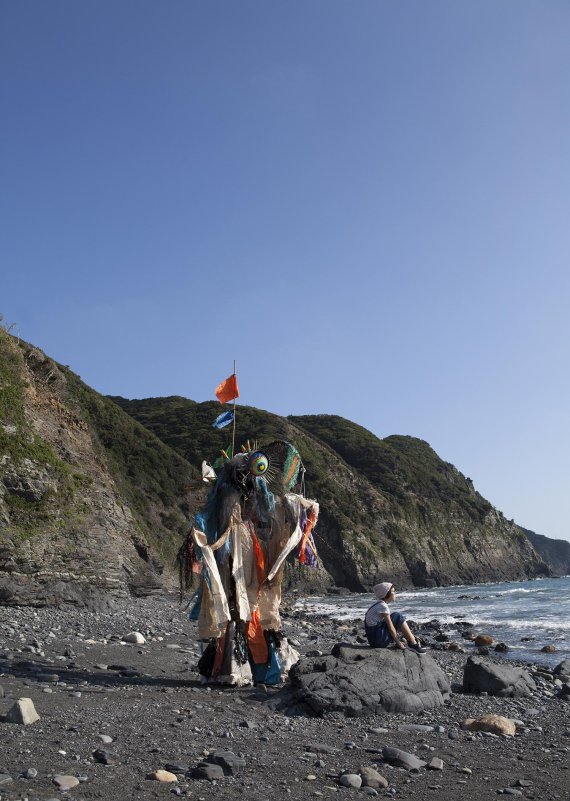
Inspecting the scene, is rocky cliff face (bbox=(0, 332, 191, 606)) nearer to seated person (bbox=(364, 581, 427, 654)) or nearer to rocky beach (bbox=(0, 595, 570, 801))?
rocky beach (bbox=(0, 595, 570, 801))

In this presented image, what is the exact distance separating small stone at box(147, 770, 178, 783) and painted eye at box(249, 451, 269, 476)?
6580 mm

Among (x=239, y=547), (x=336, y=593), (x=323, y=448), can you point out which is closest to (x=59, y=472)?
(x=239, y=547)

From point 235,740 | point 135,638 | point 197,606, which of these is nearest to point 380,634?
point 197,606

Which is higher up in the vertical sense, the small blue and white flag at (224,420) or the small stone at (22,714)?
the small blue and white flag at (224,420)

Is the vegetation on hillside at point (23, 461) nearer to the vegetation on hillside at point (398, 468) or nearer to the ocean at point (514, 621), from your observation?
the ocean at point (514, 621)

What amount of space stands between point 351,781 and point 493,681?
6380 millimetres

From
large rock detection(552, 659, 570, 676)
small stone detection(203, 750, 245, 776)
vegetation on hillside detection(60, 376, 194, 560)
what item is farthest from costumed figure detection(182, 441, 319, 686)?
vegetation on hillside detection(60, 376, 194, 560)

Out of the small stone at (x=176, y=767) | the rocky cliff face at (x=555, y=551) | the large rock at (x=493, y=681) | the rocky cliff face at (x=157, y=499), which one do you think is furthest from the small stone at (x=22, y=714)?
the rocky cliff face at (x=555, y=551)

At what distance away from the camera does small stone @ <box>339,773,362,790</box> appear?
604 cm

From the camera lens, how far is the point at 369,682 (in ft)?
30.9

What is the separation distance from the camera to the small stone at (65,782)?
5277 millimetres

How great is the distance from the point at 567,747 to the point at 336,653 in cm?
358

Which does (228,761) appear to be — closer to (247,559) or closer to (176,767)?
(176,767)

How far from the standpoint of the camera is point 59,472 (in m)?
27.8
